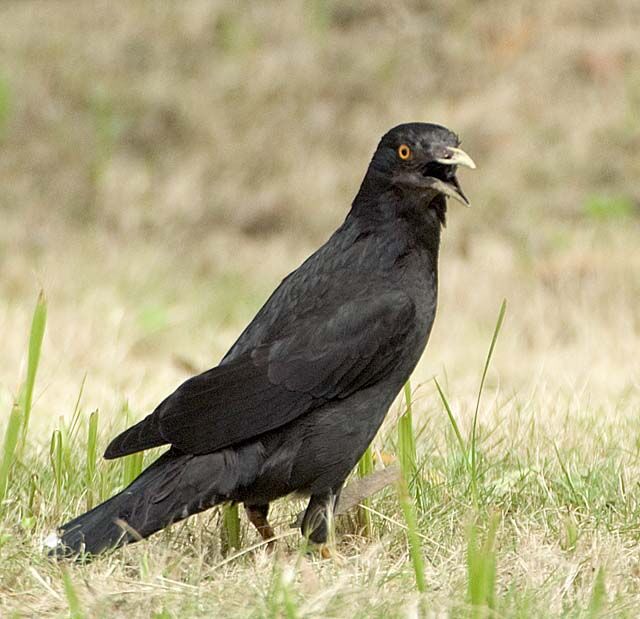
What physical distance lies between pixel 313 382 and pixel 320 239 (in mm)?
5188

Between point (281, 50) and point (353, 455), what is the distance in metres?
7.04

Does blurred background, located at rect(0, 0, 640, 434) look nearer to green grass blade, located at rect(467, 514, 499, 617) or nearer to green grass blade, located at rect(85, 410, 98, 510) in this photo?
green grass blade, located at rect(85, 410, 98, 510)

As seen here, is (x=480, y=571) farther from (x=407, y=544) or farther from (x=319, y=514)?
(x=319, y=514)

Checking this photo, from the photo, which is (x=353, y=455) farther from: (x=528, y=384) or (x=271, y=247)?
(x=271, y=247)

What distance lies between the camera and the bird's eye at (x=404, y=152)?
141 inches

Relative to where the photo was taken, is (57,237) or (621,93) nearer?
(57,237)

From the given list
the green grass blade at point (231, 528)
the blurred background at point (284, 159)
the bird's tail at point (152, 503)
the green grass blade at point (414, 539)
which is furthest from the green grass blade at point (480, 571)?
the blurred background at point (284, 159)

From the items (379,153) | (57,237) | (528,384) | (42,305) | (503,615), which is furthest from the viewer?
(57,237)

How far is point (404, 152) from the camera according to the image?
11.7 ft

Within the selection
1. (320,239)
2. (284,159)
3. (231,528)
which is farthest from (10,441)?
(284,159)

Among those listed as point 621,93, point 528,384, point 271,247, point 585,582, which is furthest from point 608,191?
point 585,582

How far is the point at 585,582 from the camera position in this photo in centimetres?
297

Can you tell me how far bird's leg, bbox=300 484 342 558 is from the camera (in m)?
3.34

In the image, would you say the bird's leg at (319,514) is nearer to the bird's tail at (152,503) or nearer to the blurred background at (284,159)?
the bird's tail at (152,503)
